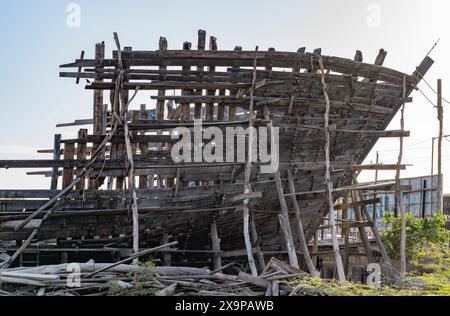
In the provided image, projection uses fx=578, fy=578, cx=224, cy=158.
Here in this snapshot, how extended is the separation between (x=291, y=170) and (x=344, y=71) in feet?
7.87

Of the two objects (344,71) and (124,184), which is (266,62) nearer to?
(344,71)

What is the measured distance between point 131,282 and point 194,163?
3.30m

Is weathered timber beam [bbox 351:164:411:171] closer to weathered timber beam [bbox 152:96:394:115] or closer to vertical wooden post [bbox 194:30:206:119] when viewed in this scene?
weathered timber beam [bbox 152:96:394:115]

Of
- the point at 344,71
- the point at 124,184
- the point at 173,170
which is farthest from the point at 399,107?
the point at 124,184

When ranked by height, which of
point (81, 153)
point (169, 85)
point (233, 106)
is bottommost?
point (81, 153)

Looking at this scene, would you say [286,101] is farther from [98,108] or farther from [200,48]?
[98,108]

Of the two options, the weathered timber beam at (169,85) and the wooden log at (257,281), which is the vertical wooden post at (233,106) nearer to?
the weathered timber beam at (169,85)

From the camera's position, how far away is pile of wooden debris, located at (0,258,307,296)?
24.3 ft

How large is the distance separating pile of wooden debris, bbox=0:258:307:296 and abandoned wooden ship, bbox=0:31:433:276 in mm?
896

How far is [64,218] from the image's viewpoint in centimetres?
994

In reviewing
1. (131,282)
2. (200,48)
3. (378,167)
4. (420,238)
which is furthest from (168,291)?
(420,238)

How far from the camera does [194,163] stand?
1063 centimetres

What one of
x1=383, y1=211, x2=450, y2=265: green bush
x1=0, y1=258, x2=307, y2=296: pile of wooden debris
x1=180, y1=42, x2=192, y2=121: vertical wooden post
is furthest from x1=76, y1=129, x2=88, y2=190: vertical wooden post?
x1=383, y1=211, x2=450, y2=265: green bush

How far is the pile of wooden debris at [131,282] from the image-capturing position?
7.40m
